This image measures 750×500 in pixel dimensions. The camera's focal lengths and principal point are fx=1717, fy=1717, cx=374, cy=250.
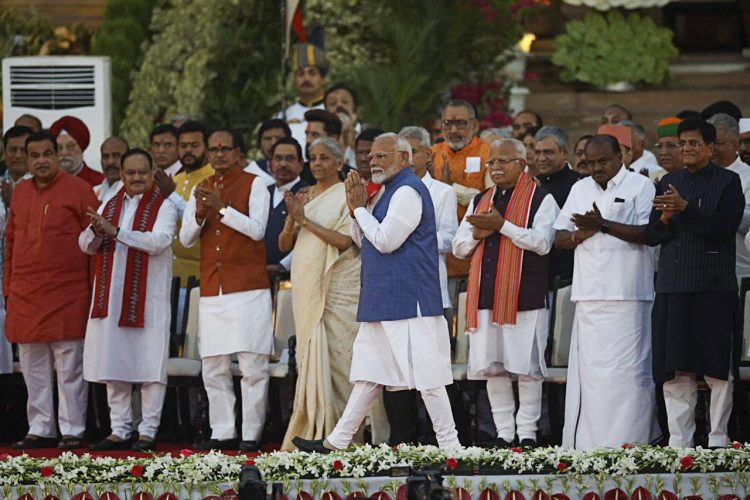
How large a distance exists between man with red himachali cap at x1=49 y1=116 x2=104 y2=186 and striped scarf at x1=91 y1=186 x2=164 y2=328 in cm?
152

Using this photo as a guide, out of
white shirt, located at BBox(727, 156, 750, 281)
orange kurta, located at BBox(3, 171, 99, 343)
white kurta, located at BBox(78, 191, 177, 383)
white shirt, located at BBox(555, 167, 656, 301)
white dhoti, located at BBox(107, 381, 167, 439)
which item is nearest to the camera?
white shirt, located at BBox(555, 167, 656, 301)

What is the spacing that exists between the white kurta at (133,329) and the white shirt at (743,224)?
3.64 metres

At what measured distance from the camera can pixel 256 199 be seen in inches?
432

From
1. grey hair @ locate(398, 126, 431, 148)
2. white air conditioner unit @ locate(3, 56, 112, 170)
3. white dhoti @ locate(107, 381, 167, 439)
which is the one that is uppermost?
white air conditioner unit @ locate(3, 56, 112, 170)

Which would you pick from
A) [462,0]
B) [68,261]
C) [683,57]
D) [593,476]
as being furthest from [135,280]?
[683,57]

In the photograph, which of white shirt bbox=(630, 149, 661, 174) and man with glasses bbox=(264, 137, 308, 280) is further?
white shirt bbox=(630, 149, 661, 174)

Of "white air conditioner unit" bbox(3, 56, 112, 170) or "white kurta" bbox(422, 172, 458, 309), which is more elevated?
"white air conditioner unit" bbox(3, 56, 112, 170)

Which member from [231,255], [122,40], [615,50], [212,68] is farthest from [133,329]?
[122,40]

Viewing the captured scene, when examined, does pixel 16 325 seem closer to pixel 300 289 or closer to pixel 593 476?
pixel 300 289

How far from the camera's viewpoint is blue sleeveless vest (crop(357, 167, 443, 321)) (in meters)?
9.48

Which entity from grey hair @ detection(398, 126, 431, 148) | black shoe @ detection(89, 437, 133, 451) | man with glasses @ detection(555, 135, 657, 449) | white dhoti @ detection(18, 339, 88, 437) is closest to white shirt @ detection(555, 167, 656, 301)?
man with glasses @ detection(555, 135, 657, 449)

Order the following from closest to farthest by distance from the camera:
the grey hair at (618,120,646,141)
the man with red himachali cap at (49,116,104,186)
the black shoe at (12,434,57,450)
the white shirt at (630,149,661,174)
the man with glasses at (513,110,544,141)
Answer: the black shoe at (12,434,57,450)
the grey hair at (618,120,646,141)
the white shirt at (630,149,661,174)
the man with red himachali cap at (49,116,104,186)
the man with glasses at (513,110,544,141)

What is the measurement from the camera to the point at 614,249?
32.8 ft

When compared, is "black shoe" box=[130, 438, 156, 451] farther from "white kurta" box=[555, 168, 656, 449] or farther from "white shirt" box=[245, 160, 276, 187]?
"white kurta" box=[555, 168, 656, 449]
